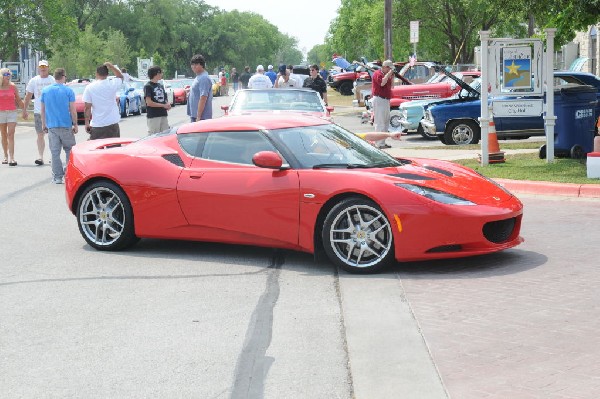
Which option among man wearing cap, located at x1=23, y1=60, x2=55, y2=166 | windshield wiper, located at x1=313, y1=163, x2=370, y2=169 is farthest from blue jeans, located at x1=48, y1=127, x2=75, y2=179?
windshield wiper, located at x1=313, y1=163, x2=370, y2=169

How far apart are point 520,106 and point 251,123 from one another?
800 cm

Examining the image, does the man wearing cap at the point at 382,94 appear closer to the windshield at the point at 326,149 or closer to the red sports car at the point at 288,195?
the red sports car at the point at 288,195

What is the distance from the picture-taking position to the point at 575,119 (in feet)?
54.6

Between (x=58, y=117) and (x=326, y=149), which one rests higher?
(x=58, y=117)

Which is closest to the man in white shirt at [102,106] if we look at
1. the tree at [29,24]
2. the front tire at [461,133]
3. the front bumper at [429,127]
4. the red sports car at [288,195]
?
the red sports car at [288,195]

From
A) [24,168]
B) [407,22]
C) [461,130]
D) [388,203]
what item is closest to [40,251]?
[388,203]

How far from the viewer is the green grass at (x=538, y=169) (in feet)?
46.9

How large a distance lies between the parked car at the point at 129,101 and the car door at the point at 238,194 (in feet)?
95.7

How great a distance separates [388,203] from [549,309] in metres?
1.80

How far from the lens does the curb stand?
13.2 m

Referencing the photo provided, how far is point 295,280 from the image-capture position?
8.40 meters

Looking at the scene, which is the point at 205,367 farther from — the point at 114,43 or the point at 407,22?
the point at 114,43

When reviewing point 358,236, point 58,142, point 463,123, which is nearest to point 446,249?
point 358,236

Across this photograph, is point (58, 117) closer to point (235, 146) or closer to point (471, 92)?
point (235, 146)
